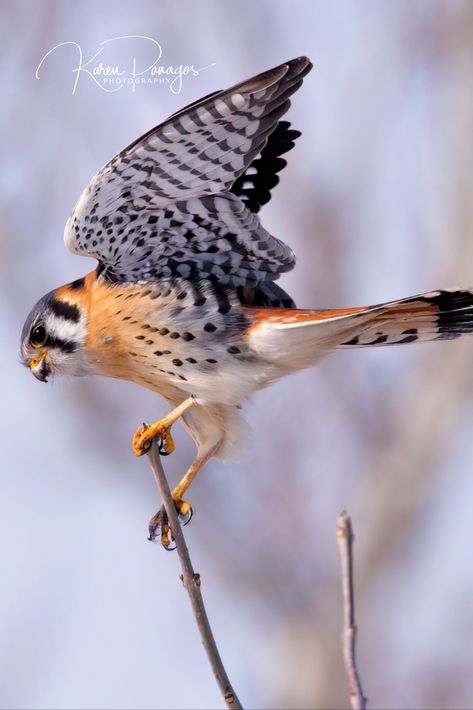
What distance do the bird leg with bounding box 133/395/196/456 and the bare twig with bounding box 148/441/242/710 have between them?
1.99 feet

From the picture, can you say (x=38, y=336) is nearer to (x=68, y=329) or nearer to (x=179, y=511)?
(x=68, y=329)

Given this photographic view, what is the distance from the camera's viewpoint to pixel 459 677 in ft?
16.8

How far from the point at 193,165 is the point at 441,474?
261cm

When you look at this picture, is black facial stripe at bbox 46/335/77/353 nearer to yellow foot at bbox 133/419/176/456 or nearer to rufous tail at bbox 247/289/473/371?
yellow foot at bbox 133/419/176/456

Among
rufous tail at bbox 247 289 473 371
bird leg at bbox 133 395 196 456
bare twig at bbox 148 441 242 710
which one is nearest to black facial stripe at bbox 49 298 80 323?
bird leg at bbox 133 395 196 456

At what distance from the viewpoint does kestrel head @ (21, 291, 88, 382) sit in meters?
3.51

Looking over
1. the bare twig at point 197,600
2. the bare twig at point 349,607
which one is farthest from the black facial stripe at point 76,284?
the bare twig at point 349,607

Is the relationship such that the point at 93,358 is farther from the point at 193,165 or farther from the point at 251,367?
the point at 193,165

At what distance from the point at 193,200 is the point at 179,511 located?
3.40 feet

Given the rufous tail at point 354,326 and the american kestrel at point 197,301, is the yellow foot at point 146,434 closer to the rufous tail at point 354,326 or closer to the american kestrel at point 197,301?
the american kestrel at point 197,301

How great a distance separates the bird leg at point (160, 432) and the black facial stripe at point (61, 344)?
16.9 inches

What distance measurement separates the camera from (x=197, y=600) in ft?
7.30

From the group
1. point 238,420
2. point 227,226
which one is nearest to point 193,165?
point 227,226

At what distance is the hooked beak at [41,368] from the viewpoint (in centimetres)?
361
